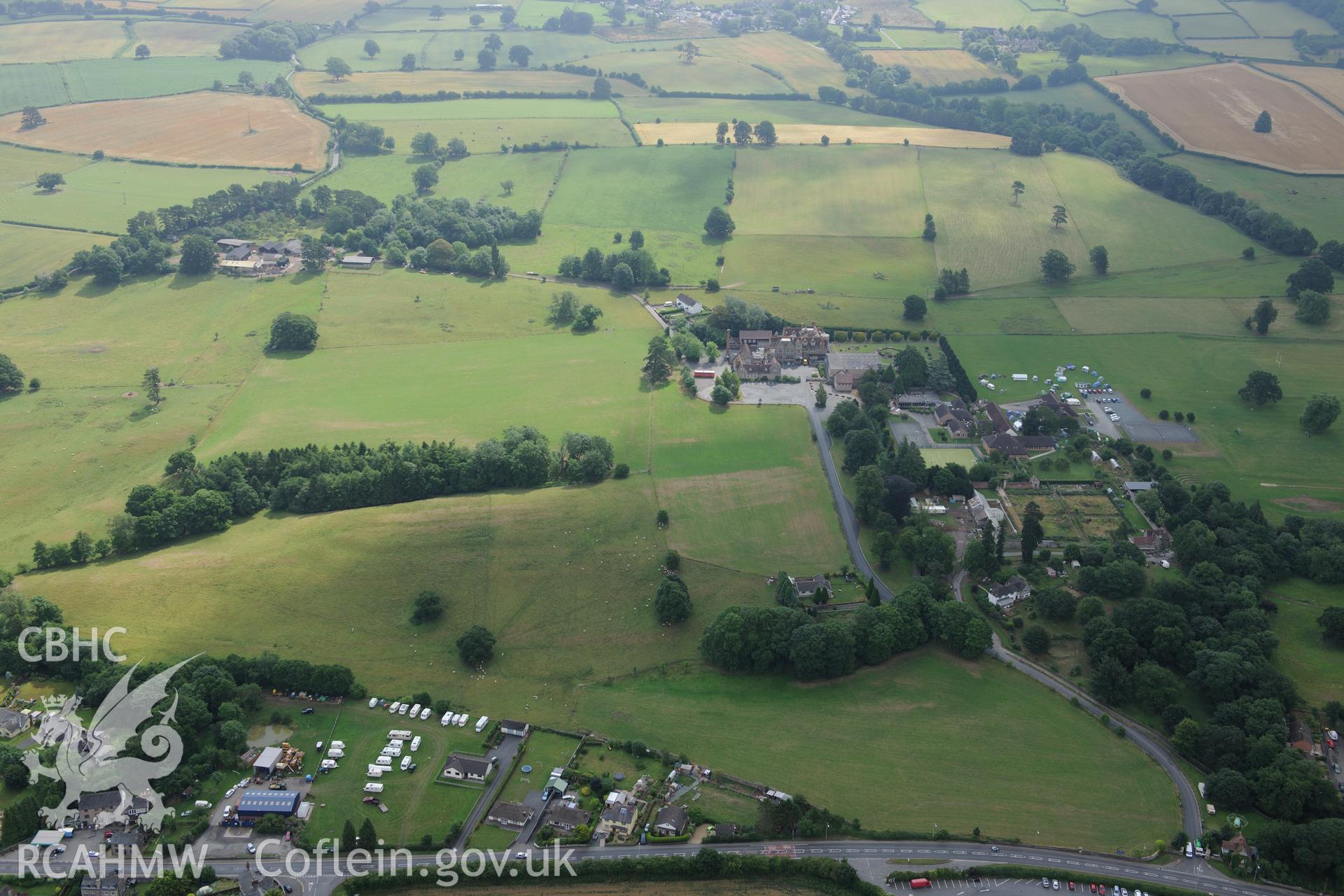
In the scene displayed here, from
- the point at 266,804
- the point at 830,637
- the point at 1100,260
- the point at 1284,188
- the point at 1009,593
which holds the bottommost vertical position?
the point at 266,804

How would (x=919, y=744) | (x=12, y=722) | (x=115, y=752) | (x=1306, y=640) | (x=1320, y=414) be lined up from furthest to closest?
(x=1320, y=414), (x=1306, y=640), (x=12, y=722), (x=919, y=744), (x=115, y=752)

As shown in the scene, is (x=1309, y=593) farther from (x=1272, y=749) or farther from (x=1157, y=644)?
(x=1272, y=749)

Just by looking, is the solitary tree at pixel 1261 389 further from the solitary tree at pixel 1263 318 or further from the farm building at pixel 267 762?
the farm building at pixel 267 762

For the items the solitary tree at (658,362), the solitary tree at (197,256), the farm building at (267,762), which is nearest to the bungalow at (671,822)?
the farm building at (267,762)

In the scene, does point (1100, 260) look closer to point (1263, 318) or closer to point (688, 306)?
point (1263, 318)

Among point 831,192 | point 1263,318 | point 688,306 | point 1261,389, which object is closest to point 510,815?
point 688,306

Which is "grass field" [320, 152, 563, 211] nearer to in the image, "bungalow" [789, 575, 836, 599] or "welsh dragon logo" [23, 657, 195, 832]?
"bungalow" [789, 575, 836, 599]
